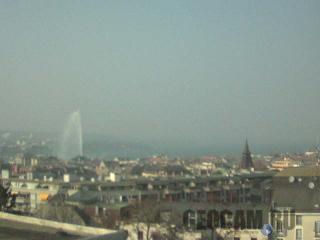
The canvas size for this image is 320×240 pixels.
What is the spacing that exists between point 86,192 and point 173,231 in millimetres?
19038

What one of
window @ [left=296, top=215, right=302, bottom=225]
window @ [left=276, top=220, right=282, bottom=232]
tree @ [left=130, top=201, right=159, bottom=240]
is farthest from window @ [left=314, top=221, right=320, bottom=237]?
tree @ [left=130, top=201, right=159, bottom=240]

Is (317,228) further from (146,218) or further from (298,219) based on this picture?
(146,218)

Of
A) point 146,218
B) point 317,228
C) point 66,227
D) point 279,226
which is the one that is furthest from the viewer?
point 279,226

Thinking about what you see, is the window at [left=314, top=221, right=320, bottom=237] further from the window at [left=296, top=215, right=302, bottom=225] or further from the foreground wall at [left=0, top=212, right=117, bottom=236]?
the foreground wall at [left=0, top=212, right=117, bottom=236]

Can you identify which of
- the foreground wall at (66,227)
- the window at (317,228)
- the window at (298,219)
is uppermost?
the foreground wall at (66,227)

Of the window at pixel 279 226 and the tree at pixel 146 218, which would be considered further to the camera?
the window at pixel 279 226

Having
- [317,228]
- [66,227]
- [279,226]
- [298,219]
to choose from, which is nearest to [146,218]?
[279,226]

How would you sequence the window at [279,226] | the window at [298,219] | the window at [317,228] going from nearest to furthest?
the window at [317,228], the window at [279,226], the window at [298,219]

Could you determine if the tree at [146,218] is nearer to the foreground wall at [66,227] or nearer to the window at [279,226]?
the window at [279,226]

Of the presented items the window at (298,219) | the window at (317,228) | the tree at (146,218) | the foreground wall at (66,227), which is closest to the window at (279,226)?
the window at (298,219)

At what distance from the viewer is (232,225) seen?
30.9 m

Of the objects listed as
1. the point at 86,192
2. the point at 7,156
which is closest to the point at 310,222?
the point at 86,192

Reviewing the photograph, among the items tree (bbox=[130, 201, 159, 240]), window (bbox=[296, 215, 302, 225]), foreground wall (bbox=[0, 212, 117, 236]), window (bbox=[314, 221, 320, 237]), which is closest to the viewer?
foreground wall (bbox=[0, 212, 117, 236])

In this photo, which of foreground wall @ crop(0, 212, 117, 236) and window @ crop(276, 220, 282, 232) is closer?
foreground wall @ crop(0, 212, 117, 236)
